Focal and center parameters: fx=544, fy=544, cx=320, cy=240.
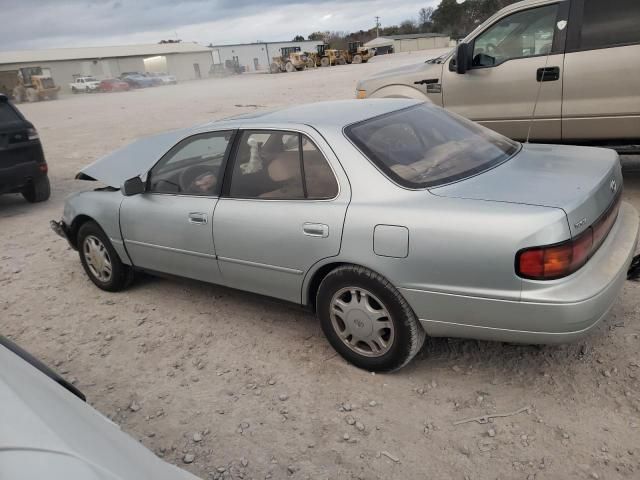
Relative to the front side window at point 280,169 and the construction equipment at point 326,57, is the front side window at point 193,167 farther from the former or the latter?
the construction equipment at point 326,57

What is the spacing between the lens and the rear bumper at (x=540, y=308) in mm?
2514

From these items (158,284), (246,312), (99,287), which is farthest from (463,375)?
(99,287)

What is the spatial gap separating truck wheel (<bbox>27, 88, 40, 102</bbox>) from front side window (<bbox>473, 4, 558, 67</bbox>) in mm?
44901

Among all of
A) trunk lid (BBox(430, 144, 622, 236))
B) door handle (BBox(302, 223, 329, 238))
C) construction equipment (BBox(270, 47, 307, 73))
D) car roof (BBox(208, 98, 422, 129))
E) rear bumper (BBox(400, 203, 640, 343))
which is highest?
car roof (BBox(208, 98, 422, 129))

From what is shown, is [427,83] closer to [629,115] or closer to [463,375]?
[629,115]

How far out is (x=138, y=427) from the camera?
2973 millimetres

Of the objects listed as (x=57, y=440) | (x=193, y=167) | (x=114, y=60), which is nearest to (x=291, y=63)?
(x=114, y=60)

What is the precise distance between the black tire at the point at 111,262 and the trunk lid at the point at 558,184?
9.42 ft

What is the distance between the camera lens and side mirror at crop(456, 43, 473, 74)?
5973 millimetres

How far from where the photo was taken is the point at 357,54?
156 feet

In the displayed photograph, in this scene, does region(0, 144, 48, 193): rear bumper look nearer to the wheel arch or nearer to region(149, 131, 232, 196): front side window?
region(149, 131, 232, 196): front side window

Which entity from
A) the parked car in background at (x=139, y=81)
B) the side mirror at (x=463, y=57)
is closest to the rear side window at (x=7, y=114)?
the side mirror at (x=463, y=57)

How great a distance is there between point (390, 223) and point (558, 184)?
0.90 meters

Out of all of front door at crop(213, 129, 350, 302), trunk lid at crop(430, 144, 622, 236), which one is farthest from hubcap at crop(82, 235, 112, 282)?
trunk lid at crop(430, 144, 622, 236)
